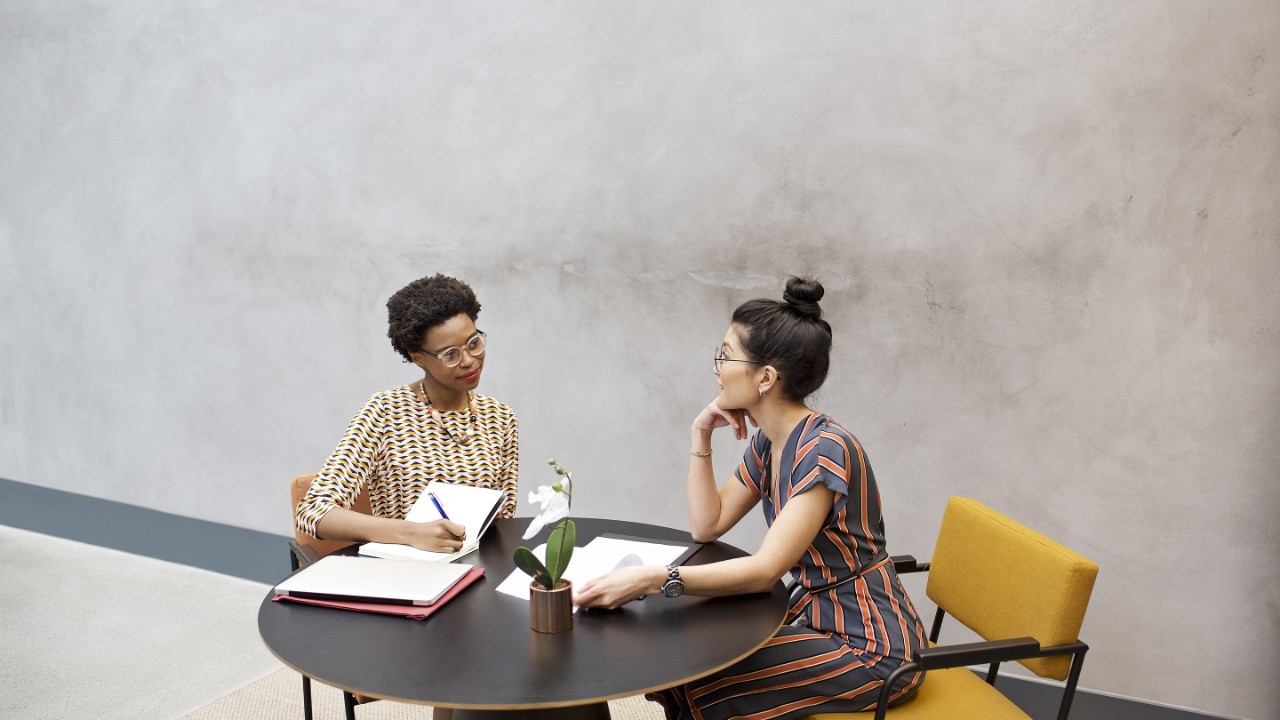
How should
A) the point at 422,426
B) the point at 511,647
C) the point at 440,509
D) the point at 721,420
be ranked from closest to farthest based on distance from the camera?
the point at 511,647 → the point at 440,509 → the point at 721,420 → the point at 422,426

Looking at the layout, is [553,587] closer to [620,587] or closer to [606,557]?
[620,587]

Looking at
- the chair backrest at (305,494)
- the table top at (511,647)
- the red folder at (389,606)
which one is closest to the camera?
the table top at (511,647)

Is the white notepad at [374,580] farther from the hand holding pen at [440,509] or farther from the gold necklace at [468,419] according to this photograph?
the gold necklace at [468,419]

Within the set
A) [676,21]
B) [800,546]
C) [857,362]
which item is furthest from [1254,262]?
[676,21]

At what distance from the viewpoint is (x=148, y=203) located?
4.79m

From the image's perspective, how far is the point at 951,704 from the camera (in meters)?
2.10

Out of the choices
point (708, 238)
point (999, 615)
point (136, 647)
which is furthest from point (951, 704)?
point (136, 647)

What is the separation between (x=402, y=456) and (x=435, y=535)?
0.40 metres

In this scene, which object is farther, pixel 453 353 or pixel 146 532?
pixel 146 532

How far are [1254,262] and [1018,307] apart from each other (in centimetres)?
67

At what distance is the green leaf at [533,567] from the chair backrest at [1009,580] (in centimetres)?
108

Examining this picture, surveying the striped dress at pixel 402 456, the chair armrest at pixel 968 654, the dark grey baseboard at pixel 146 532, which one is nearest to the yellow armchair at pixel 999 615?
the chair armrest at pixel 968 654

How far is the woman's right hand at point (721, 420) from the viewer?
236 centimetres

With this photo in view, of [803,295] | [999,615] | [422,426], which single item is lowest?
[999,615]
